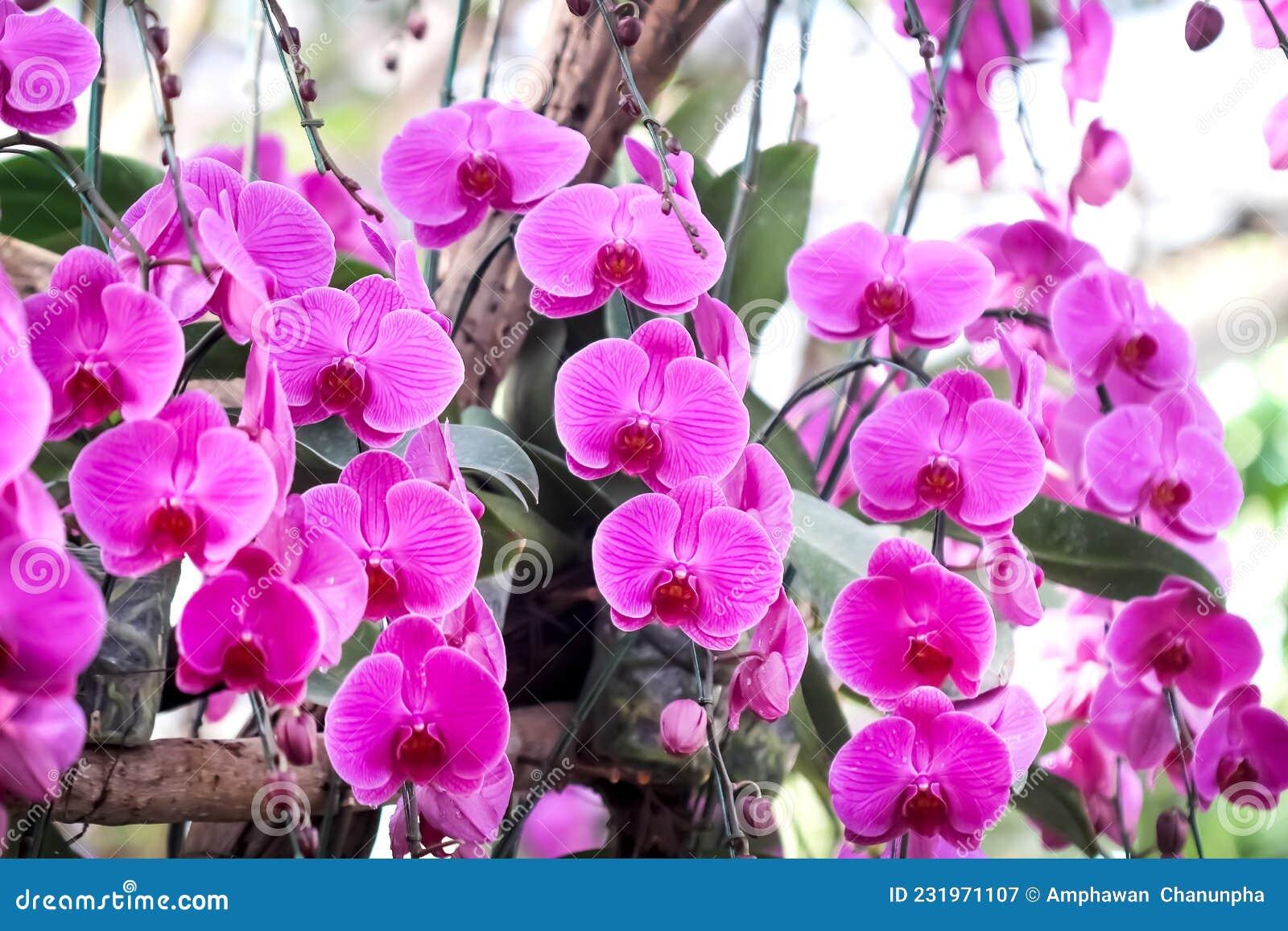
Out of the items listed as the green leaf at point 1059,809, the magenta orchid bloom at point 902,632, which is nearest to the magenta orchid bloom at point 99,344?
the magenta orchid bloom at point 902,632

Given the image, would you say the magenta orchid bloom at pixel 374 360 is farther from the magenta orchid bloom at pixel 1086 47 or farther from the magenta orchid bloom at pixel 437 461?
the magenta orchid bloom at pixel 1086 47

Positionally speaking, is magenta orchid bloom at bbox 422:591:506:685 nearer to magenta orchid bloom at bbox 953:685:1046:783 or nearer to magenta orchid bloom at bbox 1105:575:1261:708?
magenta orchid bloom at bbox 953:685:1046:783

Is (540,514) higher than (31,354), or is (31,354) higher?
(31,354)

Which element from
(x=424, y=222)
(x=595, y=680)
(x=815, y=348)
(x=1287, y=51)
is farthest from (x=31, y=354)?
(x=815, y=348)

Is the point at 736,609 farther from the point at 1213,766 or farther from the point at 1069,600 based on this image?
the point at 1069,600

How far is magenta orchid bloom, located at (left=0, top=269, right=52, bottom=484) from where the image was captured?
0.70 ft

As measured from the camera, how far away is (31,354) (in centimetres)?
28

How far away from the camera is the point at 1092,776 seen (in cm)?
53

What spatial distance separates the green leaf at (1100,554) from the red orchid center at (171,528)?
0.32 m

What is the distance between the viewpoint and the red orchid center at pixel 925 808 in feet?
1.14

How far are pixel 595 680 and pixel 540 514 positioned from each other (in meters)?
0.08

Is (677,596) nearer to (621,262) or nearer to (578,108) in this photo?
(621,262)

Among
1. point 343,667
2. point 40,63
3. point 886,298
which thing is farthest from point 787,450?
point 40,63

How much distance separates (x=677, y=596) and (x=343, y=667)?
0.16m
